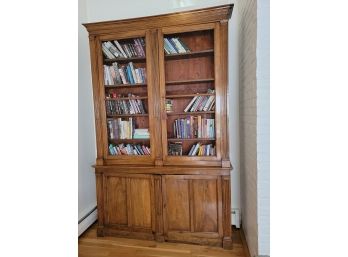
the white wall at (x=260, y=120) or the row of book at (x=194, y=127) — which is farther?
the row of book at (x=194, y=127)

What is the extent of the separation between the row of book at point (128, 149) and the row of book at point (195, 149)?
0.26 m

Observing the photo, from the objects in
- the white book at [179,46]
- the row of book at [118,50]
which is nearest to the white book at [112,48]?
the row of book at [118,50]

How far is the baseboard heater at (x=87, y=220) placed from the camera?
2.50m

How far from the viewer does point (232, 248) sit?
2.14 meters

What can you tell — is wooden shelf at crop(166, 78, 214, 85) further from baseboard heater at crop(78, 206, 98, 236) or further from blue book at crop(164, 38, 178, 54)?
baseboard heater at crop(78, 206, 98, 236)

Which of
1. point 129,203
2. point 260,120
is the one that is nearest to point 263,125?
point 260,120

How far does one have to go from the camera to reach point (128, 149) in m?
Answer: 2.47

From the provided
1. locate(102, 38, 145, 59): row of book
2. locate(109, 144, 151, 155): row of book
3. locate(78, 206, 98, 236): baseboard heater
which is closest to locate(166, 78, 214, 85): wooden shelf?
locate(102, 38, 145, 59): row of book

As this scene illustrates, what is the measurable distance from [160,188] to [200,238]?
25.2 inches

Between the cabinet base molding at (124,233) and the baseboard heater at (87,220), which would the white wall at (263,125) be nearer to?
the cabinet base molding at (124,233)

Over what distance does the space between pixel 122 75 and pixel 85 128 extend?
0.88 m

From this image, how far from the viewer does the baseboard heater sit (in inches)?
98.5
